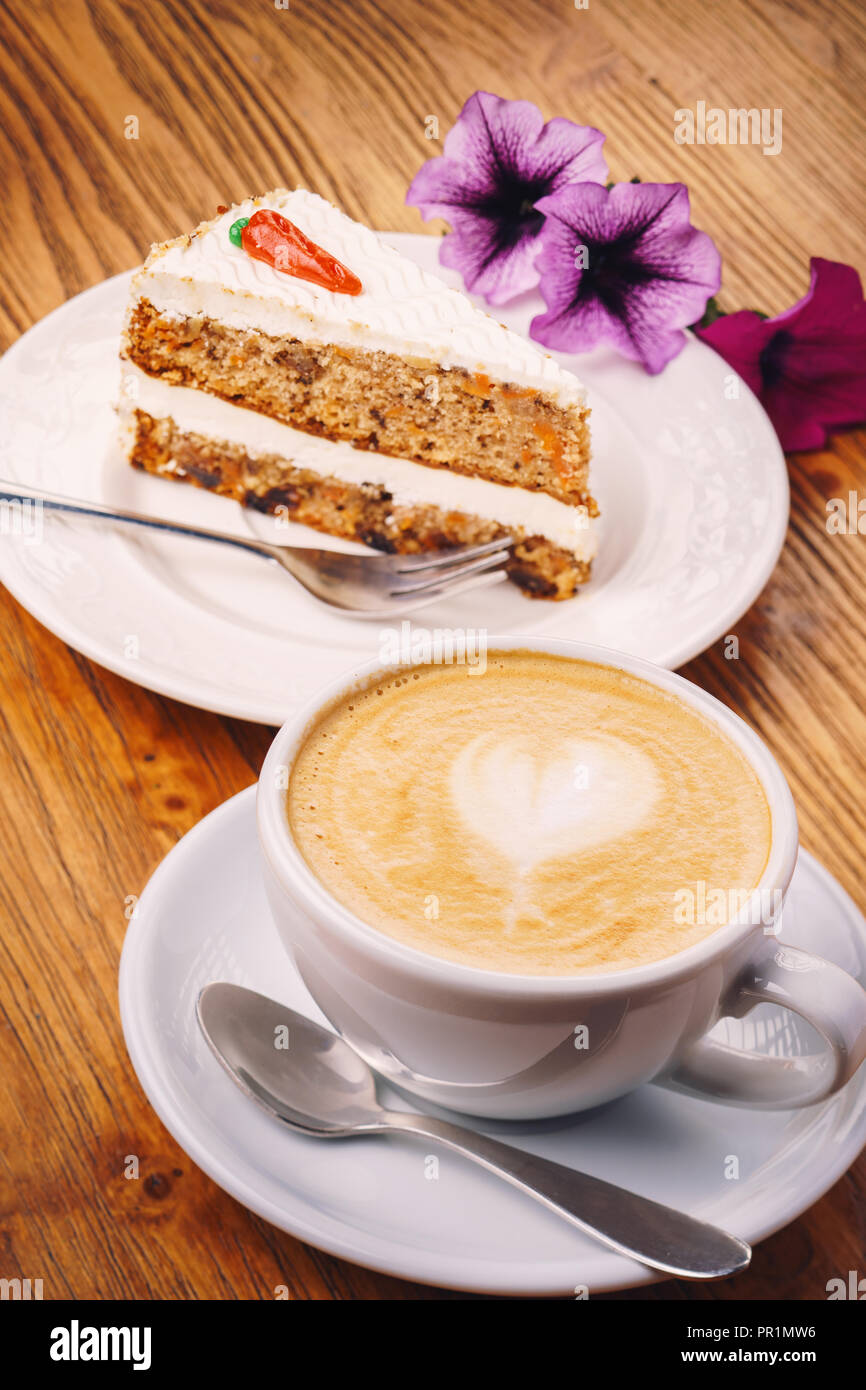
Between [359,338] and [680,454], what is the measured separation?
43 centimetres

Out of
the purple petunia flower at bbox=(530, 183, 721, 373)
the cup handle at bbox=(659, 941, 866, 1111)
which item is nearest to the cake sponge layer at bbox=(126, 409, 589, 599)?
the purple petunia flower at bbox=(530, 183, 721, 373)

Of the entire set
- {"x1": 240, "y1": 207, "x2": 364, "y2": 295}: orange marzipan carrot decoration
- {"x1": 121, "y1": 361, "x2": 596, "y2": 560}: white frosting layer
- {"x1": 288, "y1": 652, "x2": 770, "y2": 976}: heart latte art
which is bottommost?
{"x1": 121, "y1": 361, "x2": 596, "y2": 560}: white frosting layer

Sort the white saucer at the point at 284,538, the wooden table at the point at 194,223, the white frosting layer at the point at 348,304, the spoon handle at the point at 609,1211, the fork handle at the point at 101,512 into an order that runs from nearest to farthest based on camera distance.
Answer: the spoon handle at the point at 609,1211
the wooden table at the point at 194,223
the white saucer at the point at 284,538
the fork handle at the point at 101,512
the white frosting layer at the point at 348,304

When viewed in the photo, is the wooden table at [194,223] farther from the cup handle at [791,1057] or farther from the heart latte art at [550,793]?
the heart latte art at [550,793]

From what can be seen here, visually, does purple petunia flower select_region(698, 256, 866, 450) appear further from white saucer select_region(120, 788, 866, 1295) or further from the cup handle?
the cup handle

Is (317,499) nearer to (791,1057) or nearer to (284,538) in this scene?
(284,538)

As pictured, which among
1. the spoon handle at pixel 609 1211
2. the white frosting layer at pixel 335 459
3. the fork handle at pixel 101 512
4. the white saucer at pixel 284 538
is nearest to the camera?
the spoon handle at pixel 609 1211

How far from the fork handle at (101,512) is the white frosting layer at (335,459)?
1.03ft

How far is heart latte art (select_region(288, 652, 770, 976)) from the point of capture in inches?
31.6

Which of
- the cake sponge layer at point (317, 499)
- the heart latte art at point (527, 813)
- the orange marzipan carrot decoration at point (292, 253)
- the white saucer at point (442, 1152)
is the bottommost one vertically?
the cake sponge layer at point (317, 499)

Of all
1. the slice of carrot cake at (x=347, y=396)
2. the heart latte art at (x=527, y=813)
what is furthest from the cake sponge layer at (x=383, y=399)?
the heart latte art at (x=527, y=813)

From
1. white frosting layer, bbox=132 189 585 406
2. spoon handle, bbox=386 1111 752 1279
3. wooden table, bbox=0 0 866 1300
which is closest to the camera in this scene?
spoon handle, bbox=386 1111 752 1279

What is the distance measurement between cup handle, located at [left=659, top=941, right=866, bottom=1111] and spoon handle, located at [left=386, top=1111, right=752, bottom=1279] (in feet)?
0.32

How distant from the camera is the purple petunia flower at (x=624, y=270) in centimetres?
165
